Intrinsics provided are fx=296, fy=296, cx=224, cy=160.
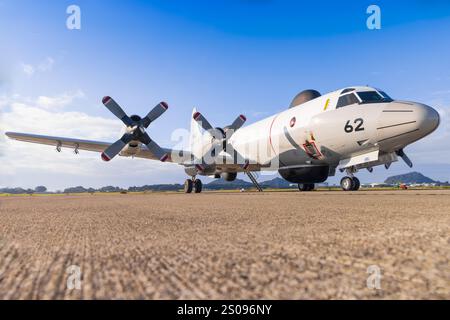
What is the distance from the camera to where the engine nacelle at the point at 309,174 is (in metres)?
14.4

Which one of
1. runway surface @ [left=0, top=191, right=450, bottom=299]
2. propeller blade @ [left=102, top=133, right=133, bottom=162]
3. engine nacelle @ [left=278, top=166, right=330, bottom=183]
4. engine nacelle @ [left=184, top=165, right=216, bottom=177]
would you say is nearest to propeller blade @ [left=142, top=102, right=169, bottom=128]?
propeller blade @ [left=102, top=133, right=133, bottom=162]

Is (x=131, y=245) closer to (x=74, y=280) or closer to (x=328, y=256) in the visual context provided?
(x=74, y=280)

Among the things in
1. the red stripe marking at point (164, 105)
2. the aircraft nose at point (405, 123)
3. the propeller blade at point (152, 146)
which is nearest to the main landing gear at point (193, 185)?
the propeller blade at point (152, 146)

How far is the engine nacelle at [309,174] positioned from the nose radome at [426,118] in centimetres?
471

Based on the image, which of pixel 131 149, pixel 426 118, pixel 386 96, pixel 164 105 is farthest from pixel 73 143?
pixel 426 118

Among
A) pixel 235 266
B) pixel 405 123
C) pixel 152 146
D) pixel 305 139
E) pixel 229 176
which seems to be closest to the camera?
pixel 235 266

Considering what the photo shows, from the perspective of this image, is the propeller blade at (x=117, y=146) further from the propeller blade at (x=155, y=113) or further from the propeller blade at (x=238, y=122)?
the propeller blade at (x=238, y=122)

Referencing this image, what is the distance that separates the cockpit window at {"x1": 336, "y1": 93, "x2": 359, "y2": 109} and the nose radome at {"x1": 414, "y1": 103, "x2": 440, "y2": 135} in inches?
88.4

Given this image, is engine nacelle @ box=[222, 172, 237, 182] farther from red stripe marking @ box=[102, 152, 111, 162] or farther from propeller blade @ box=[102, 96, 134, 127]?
red stripe marking @ box=[102, 152, 111, 162]

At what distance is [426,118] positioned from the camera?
10227mm

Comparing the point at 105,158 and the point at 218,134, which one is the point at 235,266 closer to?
the point at 105,158

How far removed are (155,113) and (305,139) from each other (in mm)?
9281
